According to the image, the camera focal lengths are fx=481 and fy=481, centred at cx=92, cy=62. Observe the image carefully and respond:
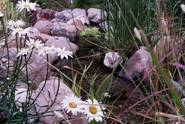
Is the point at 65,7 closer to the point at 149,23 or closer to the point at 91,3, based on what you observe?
the point at 91,3

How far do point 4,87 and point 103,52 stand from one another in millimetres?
1579

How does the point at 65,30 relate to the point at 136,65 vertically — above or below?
above

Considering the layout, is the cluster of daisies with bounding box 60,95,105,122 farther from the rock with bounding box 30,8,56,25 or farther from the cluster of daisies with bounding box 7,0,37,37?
the rock with bounding box 30,8,56,25

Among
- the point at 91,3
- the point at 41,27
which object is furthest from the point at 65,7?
the point at 41,27

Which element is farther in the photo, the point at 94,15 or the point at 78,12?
the point at 78,12

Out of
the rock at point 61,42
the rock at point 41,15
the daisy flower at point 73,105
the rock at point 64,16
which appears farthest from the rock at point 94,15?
the daisy flower at point 73,105

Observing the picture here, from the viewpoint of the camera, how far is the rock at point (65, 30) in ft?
13.6

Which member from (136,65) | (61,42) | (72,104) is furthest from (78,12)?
(72,104)

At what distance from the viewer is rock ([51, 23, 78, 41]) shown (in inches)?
163

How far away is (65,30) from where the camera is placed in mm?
4168

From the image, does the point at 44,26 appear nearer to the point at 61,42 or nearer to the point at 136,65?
the point at 61,42

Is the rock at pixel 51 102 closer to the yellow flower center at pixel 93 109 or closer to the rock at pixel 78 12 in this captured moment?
the yellow flower center at pixel 93 109

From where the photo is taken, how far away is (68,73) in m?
3.30

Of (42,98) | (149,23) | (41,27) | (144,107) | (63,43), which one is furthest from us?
(41,27)
